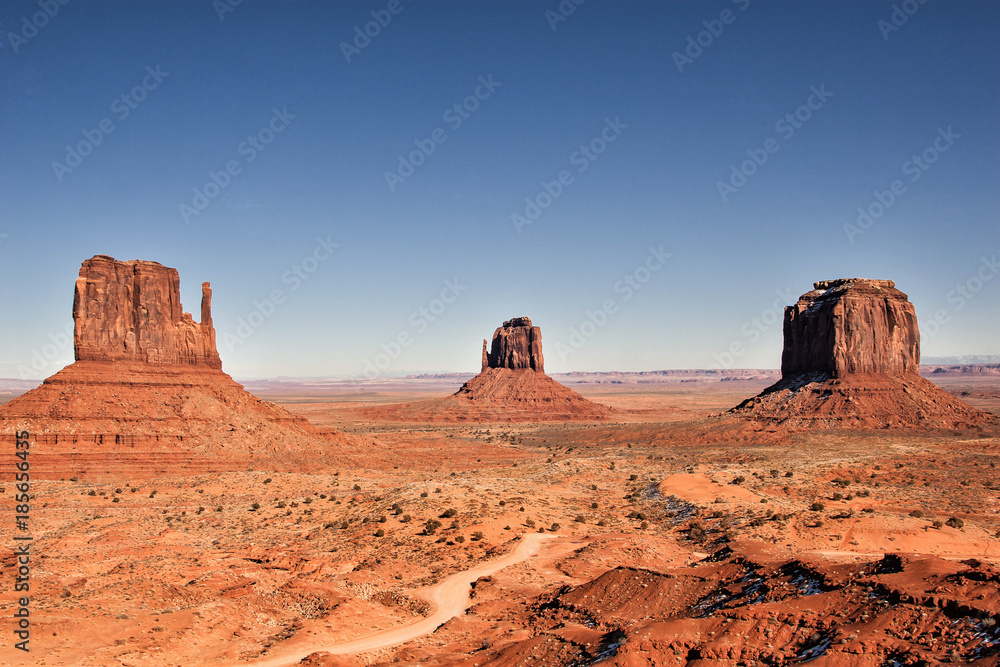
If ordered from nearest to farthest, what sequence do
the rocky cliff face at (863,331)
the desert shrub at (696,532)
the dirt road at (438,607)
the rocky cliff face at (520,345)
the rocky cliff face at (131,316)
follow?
the dirt road at (438,607)
the desert shrub at (696,532)
the rocky cliff face at (131,316)
the rocky cliff face at (863,331)
the rocky cliff face at (520,345)

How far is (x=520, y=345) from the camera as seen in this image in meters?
128

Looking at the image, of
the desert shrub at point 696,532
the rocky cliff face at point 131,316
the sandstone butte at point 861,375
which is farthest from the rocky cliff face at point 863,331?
the rocky cliff face at point 131,316

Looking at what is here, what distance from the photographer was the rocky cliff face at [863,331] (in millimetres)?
72312

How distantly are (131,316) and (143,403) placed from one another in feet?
22.9

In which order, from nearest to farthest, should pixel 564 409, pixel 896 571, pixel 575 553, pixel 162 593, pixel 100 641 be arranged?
1. pixel 896 571
2. pixel 100 641
3. pixel 162 593
4. pixel 575 553
5. pixel 564 409

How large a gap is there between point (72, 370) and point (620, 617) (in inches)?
1781

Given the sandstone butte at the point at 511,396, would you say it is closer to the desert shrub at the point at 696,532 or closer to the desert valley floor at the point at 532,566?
the desert valley floor at the point at 532,566

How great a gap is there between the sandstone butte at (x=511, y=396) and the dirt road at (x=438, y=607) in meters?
86.9

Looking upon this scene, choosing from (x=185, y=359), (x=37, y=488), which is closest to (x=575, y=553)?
(x=37, y=488)

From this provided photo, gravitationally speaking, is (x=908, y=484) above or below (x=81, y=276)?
below

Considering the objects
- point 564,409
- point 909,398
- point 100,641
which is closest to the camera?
point 100,641

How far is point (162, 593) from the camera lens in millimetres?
19500

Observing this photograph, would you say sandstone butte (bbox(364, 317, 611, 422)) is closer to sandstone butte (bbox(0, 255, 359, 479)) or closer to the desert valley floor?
sandstone butte (bbox(0, 255, 359, 479))

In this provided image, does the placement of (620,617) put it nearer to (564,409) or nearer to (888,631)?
(888,631)
